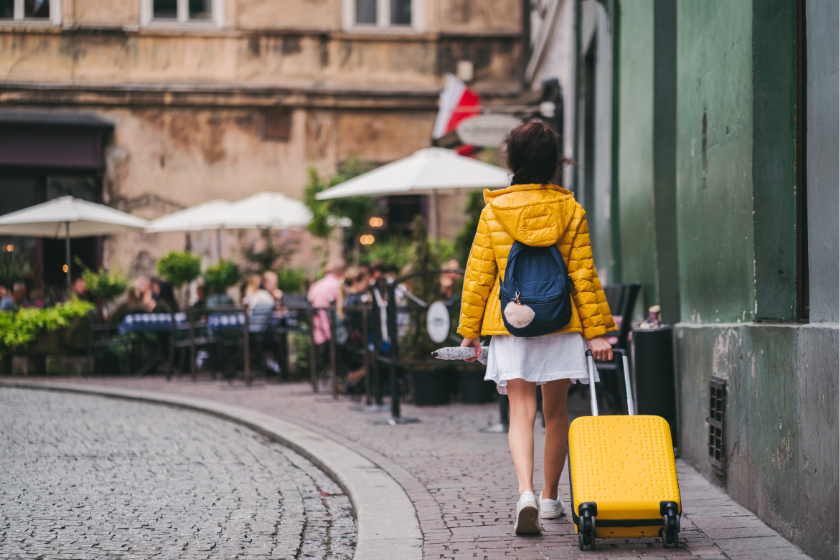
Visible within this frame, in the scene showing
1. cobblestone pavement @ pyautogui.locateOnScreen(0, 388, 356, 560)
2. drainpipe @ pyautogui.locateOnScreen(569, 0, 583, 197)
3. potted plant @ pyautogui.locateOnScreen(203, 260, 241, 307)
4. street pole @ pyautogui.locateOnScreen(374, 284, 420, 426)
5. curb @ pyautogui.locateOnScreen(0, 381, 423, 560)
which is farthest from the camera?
potted plant @ pyautogui.locateOnScreen(203, 260, 241, 307)

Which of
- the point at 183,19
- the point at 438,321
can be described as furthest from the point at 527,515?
the point at 183,19

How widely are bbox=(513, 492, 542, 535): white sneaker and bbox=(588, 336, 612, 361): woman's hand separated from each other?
0.66m

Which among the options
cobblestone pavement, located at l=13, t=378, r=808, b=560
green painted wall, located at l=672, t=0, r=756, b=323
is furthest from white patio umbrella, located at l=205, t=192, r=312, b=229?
green painted wall, located at l=672, t=0, r=756, b=323

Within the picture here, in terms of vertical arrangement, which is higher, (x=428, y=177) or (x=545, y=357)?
(x=428, y=177)

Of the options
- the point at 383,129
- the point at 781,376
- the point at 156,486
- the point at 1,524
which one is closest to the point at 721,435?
the point at 781,376

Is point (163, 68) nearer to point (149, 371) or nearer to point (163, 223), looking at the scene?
point (163, 223)

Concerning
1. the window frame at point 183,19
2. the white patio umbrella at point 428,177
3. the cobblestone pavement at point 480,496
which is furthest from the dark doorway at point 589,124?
the window frame at point 183,19

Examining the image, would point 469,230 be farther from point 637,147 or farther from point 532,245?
point 532,245

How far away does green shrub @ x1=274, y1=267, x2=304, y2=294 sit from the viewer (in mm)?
15766

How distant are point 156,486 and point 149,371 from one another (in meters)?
8.84

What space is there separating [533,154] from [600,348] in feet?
2.91

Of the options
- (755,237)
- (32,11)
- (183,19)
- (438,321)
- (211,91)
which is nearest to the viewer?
(755,237)

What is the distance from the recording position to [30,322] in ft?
44.3

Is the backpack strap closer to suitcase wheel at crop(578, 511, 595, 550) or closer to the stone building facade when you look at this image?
suitcase wheel at crop(578, 511, 595, 550)
